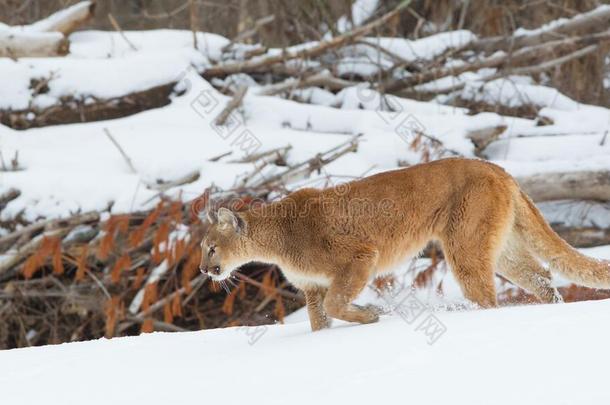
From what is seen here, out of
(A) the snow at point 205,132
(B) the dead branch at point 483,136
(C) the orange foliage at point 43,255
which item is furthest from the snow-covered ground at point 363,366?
(B) the dead branch at point 483,136

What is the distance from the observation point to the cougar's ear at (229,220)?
6.59m

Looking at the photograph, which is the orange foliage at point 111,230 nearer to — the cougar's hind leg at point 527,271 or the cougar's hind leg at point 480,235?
the cougar's hind leg at point 480,235

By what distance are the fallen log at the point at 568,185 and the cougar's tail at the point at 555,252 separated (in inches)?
127

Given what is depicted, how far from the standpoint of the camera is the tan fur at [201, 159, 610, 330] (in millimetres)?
6293

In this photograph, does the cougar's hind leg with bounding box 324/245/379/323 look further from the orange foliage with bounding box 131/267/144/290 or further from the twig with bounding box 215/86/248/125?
the twig with bounding box 215/86/248/125

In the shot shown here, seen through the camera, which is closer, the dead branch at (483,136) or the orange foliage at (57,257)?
the orange foliage at (57,257)

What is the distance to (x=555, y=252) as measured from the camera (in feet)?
21.1

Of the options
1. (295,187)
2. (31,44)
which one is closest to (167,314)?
(295,187)

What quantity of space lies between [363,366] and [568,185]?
18.7 ft

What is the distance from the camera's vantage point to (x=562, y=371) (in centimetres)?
412

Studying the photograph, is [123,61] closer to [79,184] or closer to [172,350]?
[79,184]

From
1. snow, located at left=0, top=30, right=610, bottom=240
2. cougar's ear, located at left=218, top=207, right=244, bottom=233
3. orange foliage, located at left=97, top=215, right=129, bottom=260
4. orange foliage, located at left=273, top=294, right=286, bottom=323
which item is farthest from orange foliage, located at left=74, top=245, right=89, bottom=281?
cougar's ear, located at left=218, top=207, right=244, bottom=233

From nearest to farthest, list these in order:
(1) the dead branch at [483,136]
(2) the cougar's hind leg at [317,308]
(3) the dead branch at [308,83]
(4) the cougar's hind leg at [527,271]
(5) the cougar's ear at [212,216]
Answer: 1. (2) the cougar's hind leg at [317,308]
2. (4) the cougar's hind leg at [527,271]
3. (5) the cougar's ear at [212,216]
4. (1) the dead branch at [483,136]
5. (3) the dead branch at [308,83]

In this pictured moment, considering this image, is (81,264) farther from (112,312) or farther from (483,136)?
(483,136)
